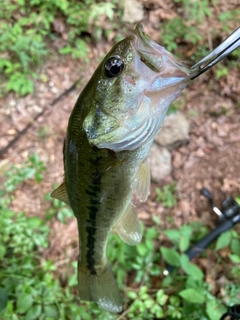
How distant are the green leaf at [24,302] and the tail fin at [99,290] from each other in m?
0.46

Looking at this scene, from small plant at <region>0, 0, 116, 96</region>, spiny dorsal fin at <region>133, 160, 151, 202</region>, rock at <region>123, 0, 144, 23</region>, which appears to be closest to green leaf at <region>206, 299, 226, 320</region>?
spiny dorsal fin at <region>133, 160, 151, 202</region>

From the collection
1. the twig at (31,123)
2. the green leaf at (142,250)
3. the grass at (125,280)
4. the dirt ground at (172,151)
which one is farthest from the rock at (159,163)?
the twig at (31,123)

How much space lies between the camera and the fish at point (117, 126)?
1.01 m

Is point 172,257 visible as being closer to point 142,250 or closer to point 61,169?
point 142,250

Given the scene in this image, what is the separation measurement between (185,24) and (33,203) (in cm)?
267

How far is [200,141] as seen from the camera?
3205mm

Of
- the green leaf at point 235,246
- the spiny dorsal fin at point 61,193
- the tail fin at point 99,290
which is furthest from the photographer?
the green leaf at point 235,246

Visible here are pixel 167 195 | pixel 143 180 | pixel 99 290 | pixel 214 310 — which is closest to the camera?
pixel 143 180

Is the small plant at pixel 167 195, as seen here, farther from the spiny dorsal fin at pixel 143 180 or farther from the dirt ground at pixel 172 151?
→ the spiny dorsal fin at pixel 143 180

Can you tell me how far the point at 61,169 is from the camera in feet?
10.2

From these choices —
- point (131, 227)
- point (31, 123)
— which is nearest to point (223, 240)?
point (131, 227)

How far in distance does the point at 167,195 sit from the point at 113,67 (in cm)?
204

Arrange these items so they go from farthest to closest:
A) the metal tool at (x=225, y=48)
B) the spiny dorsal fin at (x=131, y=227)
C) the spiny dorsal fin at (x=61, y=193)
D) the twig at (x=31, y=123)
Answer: the twig at (x=31, y=123) → the spiny dorsal fin at (x=131, y=227) → the spiny dorsal fin at (x=61, y=193) → the metal tool at (x=225, y=48)

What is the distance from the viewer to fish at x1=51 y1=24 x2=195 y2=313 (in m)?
1.01
